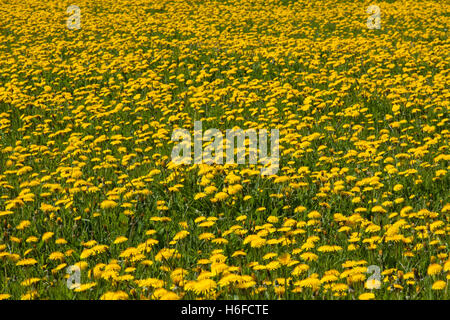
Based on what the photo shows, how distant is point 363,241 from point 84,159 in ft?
10.2

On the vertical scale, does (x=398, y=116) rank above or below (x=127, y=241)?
above

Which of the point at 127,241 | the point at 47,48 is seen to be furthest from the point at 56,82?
the point at 127,241

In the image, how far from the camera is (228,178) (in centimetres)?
426

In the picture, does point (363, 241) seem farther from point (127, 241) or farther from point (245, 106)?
point (245, 106)

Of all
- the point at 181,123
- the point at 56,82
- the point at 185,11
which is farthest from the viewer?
the point at 185,11

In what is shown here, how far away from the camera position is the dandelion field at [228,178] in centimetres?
290

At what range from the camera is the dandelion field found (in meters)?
2.90

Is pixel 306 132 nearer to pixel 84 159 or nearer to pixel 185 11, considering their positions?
pixel 84 159

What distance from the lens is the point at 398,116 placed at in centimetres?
613

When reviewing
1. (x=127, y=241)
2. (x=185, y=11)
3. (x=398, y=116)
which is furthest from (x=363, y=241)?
(x=185, y=11)

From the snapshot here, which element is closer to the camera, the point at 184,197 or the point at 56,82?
the point at 184,197

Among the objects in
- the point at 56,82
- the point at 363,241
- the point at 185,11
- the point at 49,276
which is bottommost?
the point at 49,276
